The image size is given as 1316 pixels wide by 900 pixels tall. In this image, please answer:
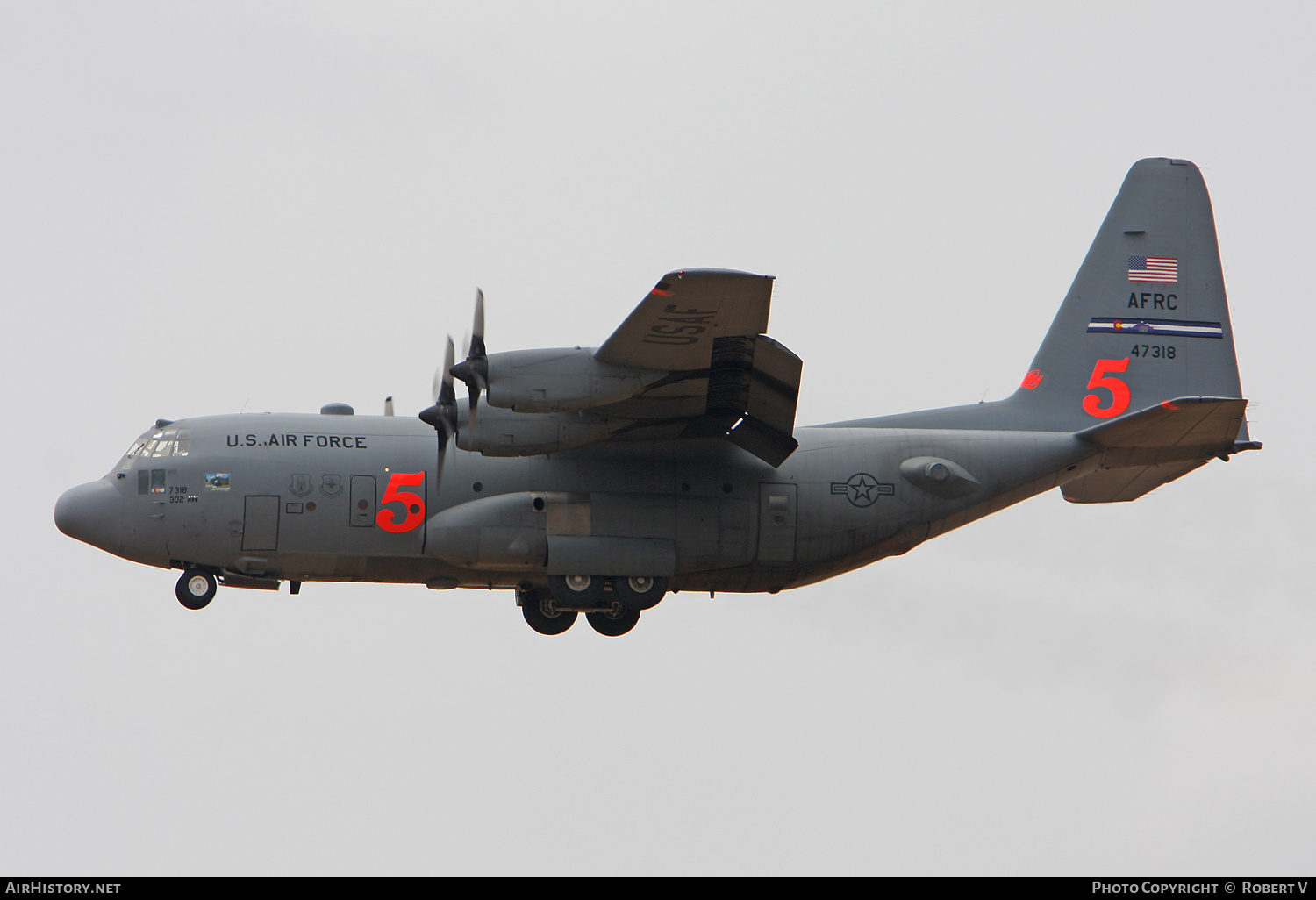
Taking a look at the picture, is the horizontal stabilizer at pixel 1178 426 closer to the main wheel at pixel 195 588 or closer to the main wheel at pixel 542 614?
the main wheel at pixel 542 614

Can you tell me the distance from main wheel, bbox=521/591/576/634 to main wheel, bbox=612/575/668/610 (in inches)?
68.0

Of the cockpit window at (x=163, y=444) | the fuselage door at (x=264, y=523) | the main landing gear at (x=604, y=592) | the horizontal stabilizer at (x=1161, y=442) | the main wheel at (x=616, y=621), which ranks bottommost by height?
the main wheel at (x=616, y=621)

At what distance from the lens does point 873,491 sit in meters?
20.0

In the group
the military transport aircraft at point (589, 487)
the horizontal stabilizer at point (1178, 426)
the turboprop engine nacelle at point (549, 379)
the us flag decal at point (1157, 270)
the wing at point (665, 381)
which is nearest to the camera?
the wing at point (665, 381)

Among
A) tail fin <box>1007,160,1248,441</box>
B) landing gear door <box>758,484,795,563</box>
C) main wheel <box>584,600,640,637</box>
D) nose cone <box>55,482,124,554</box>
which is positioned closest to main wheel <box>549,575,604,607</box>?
main wheel <box>584,600,640,637</box>

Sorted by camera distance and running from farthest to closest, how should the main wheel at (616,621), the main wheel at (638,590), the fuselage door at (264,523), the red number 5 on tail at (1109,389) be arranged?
the red number 5 on tail at (1109,389) → the main wheel at (616,621) → the main wheel at (638,590) → the fuselage door at (264,523)

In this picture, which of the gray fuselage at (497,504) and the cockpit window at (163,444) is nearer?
the gray fuselage at (497,504)

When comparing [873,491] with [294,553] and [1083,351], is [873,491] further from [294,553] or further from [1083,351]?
[294,553]

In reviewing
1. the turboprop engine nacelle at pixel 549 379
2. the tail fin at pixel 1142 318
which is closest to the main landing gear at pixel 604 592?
the turboprop engine nacelle at pixel 549 379

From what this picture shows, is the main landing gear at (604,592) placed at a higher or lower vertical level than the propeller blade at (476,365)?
lower

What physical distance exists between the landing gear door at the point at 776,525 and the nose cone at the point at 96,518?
803 centimetres

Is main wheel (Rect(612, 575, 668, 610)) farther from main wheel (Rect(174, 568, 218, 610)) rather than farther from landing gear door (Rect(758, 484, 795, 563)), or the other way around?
main wheel (Rect(174, 568, 218, 610))

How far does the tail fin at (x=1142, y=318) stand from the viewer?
21.9 meters
